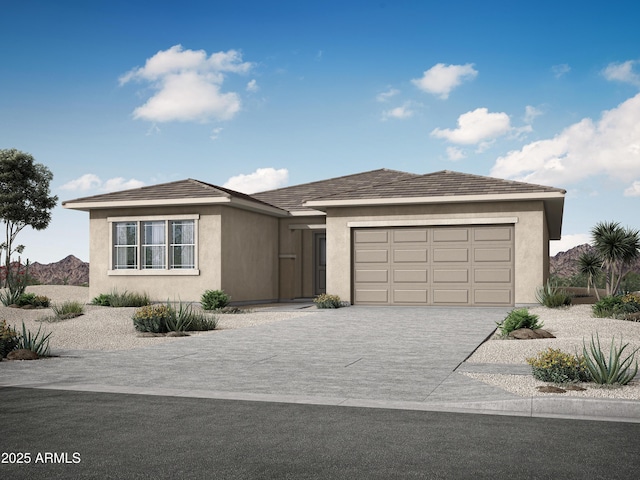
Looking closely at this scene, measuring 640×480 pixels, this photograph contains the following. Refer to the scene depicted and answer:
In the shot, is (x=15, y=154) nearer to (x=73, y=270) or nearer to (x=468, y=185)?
(x=73, y=270)

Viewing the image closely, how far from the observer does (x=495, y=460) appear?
5.58 meters

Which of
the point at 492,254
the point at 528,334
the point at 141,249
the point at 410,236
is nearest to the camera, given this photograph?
the point at 528,334

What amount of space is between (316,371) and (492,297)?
1337 centimetres

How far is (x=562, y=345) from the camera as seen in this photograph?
39.4 feet

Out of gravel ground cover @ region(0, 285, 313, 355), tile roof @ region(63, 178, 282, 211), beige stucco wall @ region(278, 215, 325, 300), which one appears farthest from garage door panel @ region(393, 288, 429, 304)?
tile roof @ region(63, 178, 282, 211)

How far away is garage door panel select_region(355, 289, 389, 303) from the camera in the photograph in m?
23.2

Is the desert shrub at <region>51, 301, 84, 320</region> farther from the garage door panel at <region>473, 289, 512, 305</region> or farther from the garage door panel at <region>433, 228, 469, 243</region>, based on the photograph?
the garage door panel at <region>473, 289, 512, 305</region>

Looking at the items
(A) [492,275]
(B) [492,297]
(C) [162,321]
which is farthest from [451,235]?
(C) [162,321]

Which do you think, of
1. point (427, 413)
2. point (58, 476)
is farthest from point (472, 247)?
point (58, 476)

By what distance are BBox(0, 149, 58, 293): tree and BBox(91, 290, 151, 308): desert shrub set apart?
16.4 metres

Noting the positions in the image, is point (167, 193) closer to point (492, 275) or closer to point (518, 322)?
point (492, 275)

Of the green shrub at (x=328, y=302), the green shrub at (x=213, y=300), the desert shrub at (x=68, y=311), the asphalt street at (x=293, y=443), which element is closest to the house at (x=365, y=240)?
the green shrub at (x=328, y=302)

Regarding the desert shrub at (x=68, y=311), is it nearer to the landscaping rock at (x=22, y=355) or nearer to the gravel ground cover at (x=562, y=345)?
the landscaping rock at (x=22, y=355)

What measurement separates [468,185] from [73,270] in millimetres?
46046
